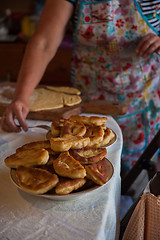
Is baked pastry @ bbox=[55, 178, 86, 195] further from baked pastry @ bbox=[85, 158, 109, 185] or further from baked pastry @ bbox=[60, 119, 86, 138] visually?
baked pastry @ bbox=[60, 119, 86, 138]

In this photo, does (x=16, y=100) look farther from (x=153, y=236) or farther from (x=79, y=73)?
(x=153, y=236)

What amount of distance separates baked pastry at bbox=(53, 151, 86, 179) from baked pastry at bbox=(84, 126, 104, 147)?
0.14m

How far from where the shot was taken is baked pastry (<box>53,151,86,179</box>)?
658 millimetres

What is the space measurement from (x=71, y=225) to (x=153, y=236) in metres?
0.23

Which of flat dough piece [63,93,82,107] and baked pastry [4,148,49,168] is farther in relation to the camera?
flat dough piece [63,93,82,107]

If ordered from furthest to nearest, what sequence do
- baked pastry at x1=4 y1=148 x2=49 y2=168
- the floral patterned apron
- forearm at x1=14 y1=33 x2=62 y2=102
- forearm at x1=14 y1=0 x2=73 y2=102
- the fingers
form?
the floral patterned apron → forearm at x1=14 y1=0 x2=73 y2=102 → forearm at x1=14 y1=33 x2=62 y2=102 → the fingers → baked pastry at x1=4 y1=148 x2=49 y2=168

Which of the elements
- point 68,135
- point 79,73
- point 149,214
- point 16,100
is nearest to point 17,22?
point 79,73

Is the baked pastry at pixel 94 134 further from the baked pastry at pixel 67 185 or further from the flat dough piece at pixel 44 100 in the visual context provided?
the flat dough piece at pixel 44 100

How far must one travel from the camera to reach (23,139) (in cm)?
104

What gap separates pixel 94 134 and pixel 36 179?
Result: 285mm

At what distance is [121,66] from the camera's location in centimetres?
159

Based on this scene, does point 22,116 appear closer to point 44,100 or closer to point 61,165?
point 44,100

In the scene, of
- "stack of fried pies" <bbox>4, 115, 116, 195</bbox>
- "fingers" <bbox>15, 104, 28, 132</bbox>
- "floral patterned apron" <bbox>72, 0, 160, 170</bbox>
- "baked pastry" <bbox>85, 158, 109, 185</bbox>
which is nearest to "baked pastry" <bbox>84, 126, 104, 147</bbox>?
"stack of fried pies" <bbox>4, 115, 116, 195</bbox>

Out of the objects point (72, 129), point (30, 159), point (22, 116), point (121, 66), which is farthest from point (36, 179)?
point (121, 66)
